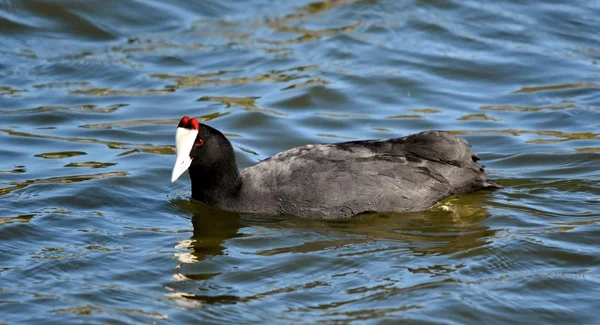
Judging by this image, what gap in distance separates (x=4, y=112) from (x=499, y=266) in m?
5.50

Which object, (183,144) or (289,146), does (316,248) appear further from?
(289,146)

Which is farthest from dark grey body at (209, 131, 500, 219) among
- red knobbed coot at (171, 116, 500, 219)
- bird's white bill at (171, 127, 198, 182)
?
bird's white bill at (171, 127, 198, 182)


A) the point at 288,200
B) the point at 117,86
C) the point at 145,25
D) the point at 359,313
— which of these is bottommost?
the point at 359,313

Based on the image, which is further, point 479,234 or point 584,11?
point 584,11

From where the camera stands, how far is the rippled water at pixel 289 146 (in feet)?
17.2

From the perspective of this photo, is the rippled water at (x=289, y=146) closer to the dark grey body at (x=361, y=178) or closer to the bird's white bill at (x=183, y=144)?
the dark grey body at (x=361, y=178)

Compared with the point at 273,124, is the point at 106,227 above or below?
below

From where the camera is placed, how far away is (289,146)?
28.0 feet

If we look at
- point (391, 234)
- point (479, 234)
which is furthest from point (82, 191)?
point (479, 234)

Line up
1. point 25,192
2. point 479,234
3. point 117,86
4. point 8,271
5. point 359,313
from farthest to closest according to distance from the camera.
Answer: point 117,86 → point 25,192 → point 479,234 → point 8,271 → point 359,313

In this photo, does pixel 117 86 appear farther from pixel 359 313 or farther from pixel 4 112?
pixel 359 313

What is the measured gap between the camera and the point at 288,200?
259 inches

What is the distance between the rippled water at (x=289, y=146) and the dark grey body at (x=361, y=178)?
4.9 inches

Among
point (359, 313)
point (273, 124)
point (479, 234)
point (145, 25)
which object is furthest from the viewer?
point (145, 25)
